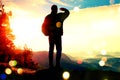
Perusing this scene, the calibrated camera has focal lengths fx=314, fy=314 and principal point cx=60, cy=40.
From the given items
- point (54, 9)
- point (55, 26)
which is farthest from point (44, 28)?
point (54, 9)

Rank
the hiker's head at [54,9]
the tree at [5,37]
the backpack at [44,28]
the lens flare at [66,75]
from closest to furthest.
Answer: the lens flare at [66,75], the hiker's head at [54,9], the backpack at [44,28], the tree at [5,37]

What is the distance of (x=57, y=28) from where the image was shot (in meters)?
14.1

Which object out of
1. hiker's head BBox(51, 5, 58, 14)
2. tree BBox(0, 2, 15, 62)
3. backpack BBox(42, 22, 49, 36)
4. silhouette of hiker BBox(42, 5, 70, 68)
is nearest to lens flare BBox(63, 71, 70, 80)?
silhouette of hiker BBox(42, 5, 70, 68)

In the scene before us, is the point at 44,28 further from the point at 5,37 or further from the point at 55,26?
the point at 5,37

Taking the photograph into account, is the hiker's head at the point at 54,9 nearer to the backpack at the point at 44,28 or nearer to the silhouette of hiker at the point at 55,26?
the silhouette of hiker at the point at 55,26

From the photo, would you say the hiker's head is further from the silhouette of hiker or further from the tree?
the tree

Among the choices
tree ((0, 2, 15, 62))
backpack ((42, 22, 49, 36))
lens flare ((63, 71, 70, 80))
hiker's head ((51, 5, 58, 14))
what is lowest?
tree ((0, 2, 15, 62))

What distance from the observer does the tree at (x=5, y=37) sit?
54781mm

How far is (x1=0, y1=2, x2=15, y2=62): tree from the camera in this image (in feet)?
180

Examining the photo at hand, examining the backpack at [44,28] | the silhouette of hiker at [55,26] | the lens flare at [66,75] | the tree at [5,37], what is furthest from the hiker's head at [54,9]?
the tree at [5,37]

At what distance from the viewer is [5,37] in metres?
56.2

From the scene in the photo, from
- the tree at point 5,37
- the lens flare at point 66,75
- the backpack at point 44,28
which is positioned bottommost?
the tree at point 5,37

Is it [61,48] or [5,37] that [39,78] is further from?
[5,37]

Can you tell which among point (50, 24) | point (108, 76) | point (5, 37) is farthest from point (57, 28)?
point (5, 37)
